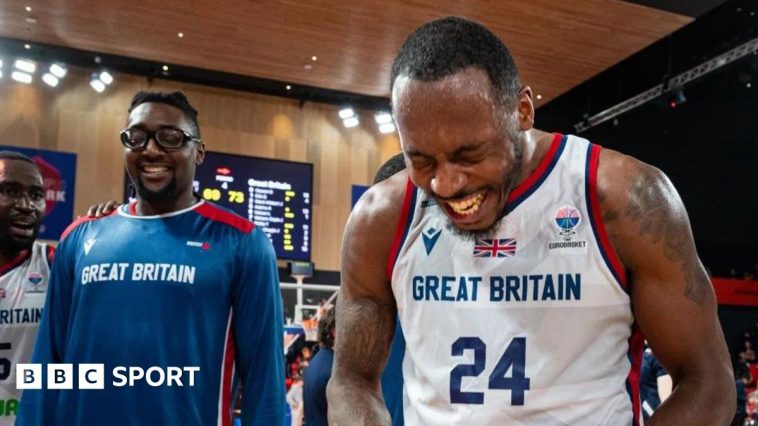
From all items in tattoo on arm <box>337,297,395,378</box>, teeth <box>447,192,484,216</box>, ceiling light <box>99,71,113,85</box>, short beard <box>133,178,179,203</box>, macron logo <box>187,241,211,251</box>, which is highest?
ceiling light <box>99,71,113,85</box>

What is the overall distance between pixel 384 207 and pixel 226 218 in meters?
1.09

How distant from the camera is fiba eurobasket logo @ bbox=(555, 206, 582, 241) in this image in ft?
5.59

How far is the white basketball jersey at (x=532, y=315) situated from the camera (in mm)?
1675

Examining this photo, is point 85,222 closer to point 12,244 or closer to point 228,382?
point 12,244

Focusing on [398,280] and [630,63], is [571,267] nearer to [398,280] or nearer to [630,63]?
[398,280]

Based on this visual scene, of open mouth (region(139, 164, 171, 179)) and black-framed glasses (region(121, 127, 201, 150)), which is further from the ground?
black-framed glasses (region(121, 127, 201, 150))

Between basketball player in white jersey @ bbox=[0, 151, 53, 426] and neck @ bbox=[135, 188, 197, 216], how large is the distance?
0.69m

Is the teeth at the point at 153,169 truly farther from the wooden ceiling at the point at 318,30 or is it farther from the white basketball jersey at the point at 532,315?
the wooden ceiling at the point at 318,30

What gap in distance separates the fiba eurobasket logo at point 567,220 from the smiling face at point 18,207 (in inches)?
91.2

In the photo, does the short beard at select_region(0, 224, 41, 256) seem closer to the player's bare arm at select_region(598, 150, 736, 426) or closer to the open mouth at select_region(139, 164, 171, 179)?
the open mouth at select_region(139, 164, 171, 179)

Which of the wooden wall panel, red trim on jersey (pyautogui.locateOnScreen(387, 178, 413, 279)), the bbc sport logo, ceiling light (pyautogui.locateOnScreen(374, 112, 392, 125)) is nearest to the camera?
red trim on jersey (pyautogui.locateOnScreen(387, 178, 413, 279))

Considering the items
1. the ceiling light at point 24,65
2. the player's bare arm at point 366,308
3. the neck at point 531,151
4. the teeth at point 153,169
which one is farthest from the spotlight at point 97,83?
the neck at point 531,151

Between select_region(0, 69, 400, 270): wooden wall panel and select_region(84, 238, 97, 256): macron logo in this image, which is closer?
select_region(84, 238, 97, 256): macron logo

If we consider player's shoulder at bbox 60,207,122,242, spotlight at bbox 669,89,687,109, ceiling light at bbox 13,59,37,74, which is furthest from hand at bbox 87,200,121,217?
spotlight at bbox 669,89,687,109
